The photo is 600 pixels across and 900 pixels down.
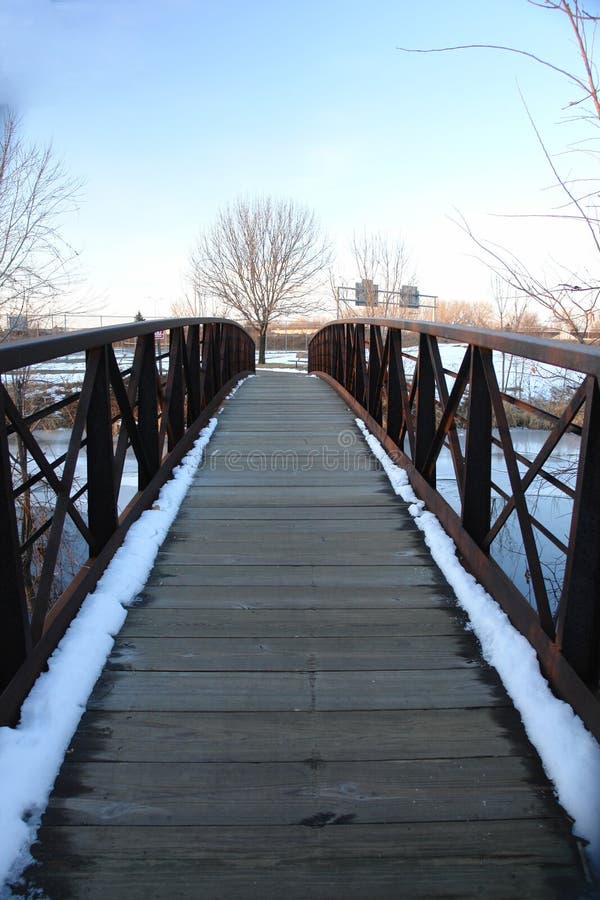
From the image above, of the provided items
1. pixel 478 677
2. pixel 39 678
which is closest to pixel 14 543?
pixel 39 678

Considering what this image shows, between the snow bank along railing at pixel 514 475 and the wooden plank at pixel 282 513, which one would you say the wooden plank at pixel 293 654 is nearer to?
the snow bank along railing at pixel 514 475

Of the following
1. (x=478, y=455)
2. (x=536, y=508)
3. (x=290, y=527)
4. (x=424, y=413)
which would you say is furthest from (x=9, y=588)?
(x=536, y=508)

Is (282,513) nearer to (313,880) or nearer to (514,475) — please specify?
(514,475)

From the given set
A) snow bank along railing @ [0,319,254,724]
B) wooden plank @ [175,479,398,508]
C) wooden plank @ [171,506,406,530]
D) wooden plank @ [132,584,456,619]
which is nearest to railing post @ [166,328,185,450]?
snow bank along railing @ [0,319,254,724]

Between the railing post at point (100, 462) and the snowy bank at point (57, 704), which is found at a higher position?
the railing post at point (100, 462)

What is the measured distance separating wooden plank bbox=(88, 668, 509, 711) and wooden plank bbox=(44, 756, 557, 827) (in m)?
0.23

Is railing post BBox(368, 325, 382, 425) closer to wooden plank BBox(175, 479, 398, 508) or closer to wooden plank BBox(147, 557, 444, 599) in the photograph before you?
wooden plank BBox(175, 479, 398, 508)

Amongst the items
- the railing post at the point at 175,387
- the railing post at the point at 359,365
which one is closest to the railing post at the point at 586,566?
the railing post at the point at 175,387

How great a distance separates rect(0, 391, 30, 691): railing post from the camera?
5.45ft

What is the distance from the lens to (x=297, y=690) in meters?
1.93

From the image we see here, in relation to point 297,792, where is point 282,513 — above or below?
above

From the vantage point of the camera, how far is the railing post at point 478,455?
8.48 ft

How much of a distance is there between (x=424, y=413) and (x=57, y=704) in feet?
8.18

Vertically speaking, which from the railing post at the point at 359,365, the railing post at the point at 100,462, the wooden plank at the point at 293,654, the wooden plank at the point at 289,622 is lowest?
the wooden plank at the point at 293,654
